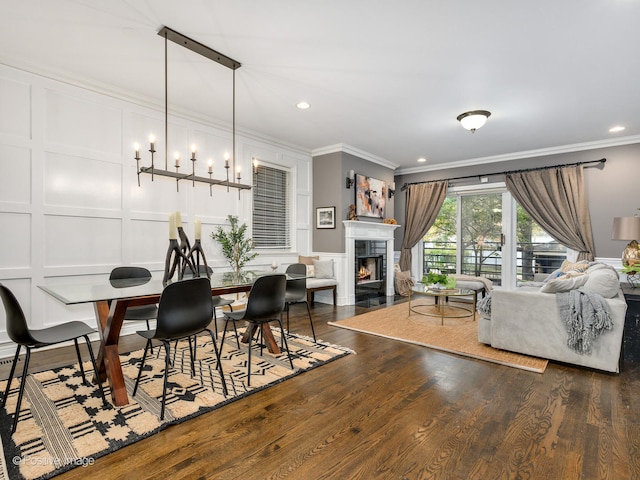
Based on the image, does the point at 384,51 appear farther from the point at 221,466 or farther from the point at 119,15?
the point at 221,466

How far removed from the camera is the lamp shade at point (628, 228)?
4.20m

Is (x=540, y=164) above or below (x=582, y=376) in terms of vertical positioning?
above

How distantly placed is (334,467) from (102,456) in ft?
3.82

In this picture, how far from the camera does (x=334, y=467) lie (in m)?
1.70

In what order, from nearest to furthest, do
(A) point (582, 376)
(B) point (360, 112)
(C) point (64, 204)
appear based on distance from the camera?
1. (A) point (582, 376)
2. (C) point (64, 204)
3. (B) point (360, 112)

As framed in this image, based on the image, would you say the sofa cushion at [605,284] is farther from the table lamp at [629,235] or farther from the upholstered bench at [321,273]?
the upholstered bench at [321,273]

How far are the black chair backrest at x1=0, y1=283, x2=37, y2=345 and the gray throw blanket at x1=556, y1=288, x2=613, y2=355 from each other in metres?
3.90

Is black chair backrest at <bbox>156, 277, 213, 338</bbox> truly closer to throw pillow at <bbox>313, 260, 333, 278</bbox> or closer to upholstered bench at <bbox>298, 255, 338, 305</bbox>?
upholstered bench at <bbox>298, 255, 338, 305</bbox>

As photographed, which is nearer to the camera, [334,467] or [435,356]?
[334,467]

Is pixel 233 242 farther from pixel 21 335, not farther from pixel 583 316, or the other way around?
pixel 583 316

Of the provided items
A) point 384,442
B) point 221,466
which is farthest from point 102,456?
point 384,442

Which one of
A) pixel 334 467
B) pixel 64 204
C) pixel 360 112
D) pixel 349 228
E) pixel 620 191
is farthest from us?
pixel 349 228

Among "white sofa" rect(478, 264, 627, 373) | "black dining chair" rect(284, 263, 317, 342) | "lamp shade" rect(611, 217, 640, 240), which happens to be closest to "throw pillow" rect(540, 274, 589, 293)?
"white sofa" rect(478, 264, 627, 373)

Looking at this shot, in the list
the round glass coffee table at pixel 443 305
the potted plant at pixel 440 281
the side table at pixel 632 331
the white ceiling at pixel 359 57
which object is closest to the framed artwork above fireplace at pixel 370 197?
the white ceiling at pixel 359 57
